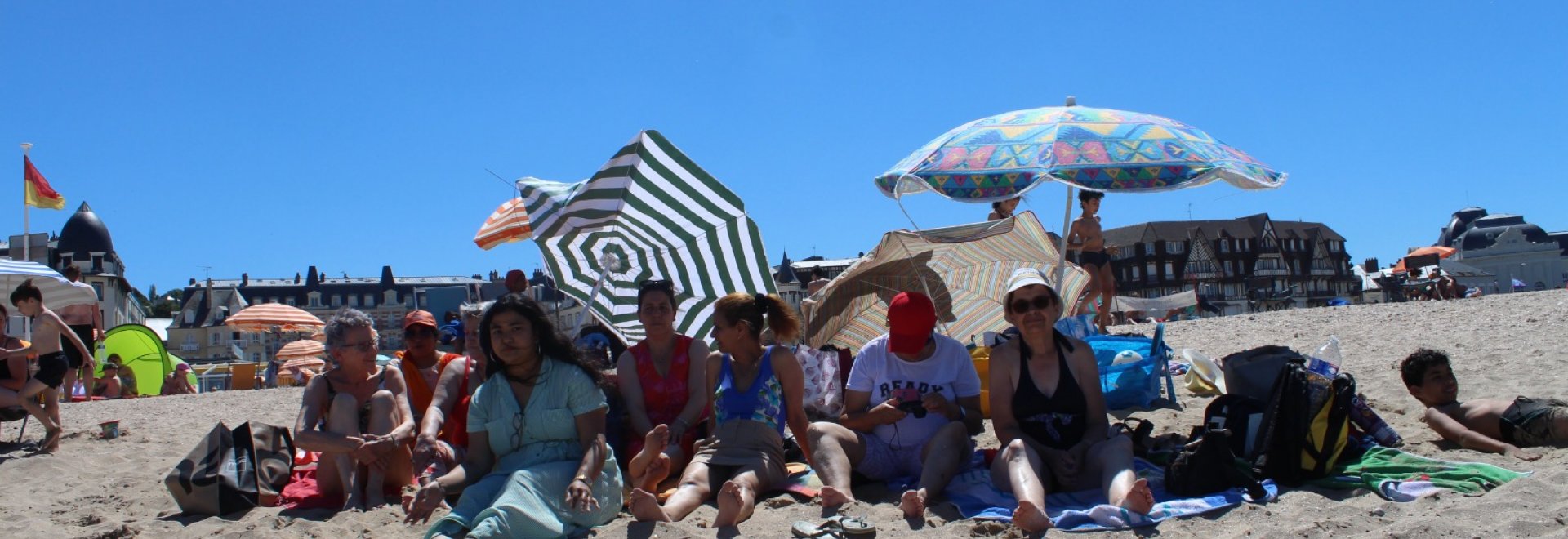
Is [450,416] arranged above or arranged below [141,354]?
below

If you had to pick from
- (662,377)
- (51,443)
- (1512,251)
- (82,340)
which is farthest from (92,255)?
(1512,251)

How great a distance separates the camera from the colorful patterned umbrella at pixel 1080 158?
203 inches

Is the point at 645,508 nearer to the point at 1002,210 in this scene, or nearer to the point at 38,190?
the point at 1002,210

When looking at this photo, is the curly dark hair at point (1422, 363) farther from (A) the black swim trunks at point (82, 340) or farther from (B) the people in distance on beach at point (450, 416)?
(A) the black swim trunks at point (82, 340)

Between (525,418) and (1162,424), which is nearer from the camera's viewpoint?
(525,418)

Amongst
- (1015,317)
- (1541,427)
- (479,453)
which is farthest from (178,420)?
(1541,427)

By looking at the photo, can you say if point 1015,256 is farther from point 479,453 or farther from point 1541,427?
point 479,453

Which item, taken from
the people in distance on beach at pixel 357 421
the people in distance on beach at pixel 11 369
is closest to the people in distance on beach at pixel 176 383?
the people in distance on beach at pixel 11 369

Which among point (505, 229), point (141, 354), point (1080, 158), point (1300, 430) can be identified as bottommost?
point (1300, 430)

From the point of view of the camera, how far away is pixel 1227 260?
2899 inches

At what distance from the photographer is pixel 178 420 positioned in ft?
28.5

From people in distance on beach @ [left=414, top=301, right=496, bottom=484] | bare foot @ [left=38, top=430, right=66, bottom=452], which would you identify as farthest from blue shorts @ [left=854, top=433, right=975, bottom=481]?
bare foot @ [left=38, top=430, right=66, bottom=452]

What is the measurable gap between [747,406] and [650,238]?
237 cm

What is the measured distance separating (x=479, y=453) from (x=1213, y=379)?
464 centimetres
